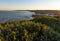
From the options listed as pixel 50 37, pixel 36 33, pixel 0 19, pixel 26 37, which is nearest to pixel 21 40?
pixel 26 37

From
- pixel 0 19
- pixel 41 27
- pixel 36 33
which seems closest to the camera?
pixel 36 33

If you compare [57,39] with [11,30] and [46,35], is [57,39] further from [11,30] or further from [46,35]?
[11,30]

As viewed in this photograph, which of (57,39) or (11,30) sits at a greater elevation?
(11,30)

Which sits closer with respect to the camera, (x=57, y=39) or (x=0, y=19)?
(x=57, y=39)

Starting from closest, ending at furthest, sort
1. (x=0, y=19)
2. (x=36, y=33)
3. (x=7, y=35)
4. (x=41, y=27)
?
(x=7, y=35), (x=36, y=33), (x=41, y=27), (x=0, y=19)

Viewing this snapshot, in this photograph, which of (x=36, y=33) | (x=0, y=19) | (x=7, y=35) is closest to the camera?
(x=7, y=35)

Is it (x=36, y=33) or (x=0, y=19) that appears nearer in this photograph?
(x=36, y=33)

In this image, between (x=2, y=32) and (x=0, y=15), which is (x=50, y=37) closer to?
(x=2, y=32)

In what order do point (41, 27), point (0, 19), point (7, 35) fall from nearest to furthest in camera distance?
1. point (7, 35)
2. point (41, 27)
3. point (0, 19)

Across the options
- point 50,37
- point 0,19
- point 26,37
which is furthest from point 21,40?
point 0,19
